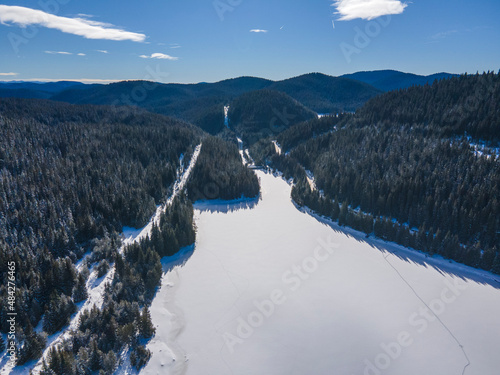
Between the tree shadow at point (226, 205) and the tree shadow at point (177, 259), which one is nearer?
the tree shadow at point (177, 259)

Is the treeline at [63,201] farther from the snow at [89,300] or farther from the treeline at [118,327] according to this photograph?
the treeline at [118,327]

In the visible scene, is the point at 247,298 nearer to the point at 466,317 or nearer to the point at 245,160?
the point at 466,317

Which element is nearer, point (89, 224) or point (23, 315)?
point (23, 315)

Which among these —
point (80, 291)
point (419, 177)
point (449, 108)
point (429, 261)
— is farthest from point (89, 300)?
point (449, 108)

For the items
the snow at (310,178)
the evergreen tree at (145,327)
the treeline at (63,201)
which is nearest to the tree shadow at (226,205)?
the treeline at (63,201)

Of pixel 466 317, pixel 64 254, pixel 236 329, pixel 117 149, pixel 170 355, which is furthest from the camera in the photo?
pixel 117 149

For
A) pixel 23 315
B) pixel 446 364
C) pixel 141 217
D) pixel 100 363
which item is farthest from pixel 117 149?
pixel 446 364

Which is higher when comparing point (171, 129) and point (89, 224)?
point (171, 129)
